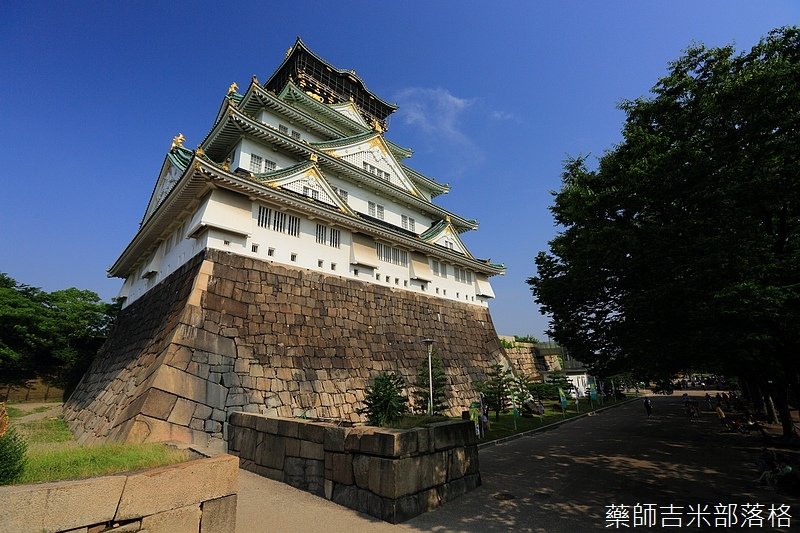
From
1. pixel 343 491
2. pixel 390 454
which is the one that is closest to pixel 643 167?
pixel 390 454

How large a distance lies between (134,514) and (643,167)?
40.5 ft

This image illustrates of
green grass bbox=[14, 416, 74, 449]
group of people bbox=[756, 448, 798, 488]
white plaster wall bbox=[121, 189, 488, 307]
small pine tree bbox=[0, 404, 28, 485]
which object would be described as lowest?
group of people bbox=[756, 448, 798, 488]

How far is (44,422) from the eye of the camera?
16625 mm

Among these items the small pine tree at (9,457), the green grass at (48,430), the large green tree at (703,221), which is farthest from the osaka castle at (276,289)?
the large green tree at (703,221)

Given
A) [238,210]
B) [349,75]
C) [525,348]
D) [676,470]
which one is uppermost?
[349,75]

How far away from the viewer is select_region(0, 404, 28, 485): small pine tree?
13.1 ft

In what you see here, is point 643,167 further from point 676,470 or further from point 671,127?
point 676,470

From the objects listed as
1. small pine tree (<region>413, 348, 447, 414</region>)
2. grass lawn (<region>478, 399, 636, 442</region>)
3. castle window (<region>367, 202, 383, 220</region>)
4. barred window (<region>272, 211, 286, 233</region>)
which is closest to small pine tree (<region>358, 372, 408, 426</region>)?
small pine tree (<region>413, 348, 447, 414</region>)

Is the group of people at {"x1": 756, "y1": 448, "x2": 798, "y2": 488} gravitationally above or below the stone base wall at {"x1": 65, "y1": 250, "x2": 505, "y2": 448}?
below

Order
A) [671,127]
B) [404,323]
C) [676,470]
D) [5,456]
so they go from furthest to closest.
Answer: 1. [404,323]
2. [671,127]
3. [676,470]
4. [5,456]

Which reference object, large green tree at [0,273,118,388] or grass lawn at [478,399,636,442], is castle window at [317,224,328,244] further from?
large green tree at [0,273,118,388]

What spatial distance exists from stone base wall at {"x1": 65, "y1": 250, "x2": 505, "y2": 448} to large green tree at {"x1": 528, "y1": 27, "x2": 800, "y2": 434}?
1002 cm

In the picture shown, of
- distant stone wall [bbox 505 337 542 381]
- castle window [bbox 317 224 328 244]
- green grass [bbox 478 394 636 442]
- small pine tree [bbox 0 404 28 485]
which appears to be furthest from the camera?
distant stone wall [bbox 505 337 542 381]

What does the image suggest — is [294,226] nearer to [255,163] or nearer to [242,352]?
[255,163]
